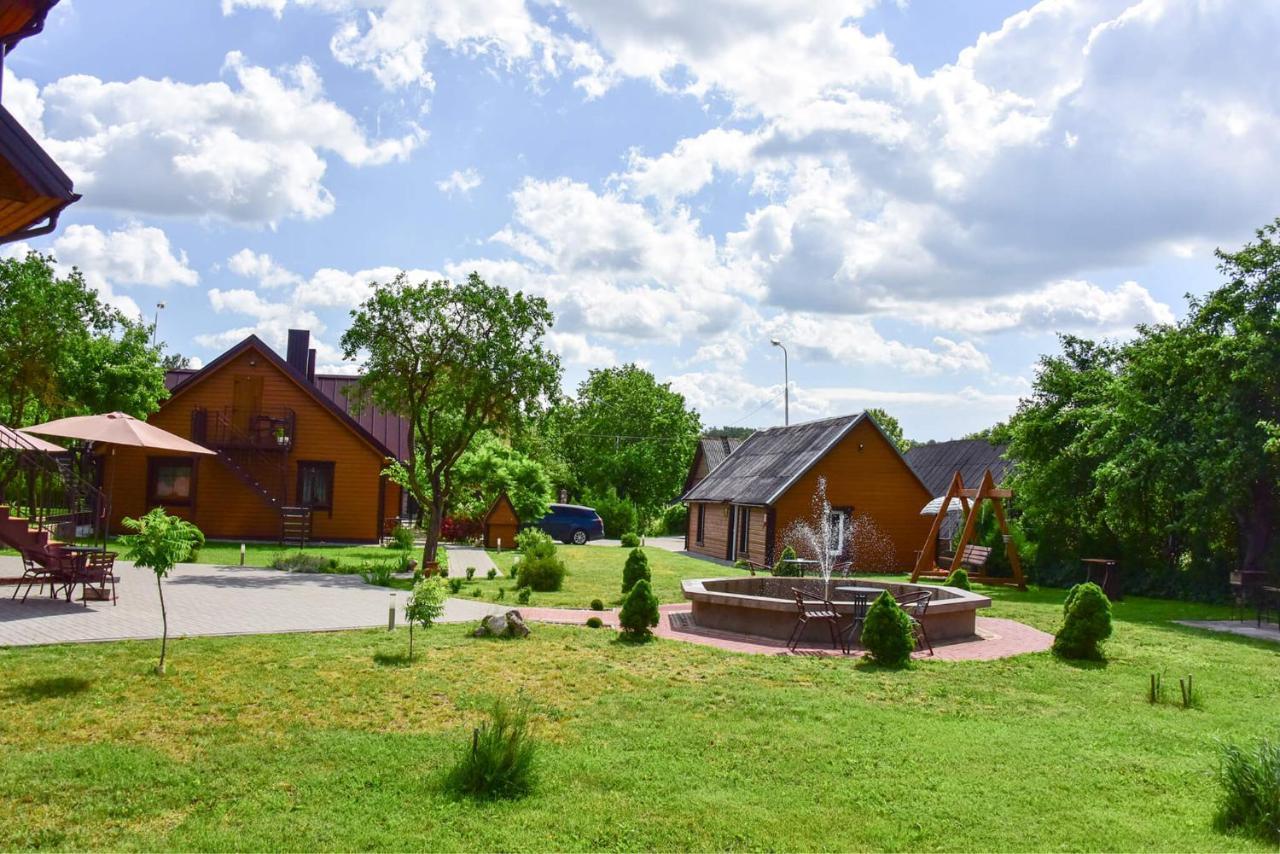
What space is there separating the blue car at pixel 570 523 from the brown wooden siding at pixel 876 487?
1277 cm

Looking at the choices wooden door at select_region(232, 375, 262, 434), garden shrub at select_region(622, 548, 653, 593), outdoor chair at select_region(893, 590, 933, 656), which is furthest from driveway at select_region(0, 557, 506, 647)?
wooden door at select_region(232, 375, 262, 434)

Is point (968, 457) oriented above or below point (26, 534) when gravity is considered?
above

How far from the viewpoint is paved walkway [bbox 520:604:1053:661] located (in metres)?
13.2

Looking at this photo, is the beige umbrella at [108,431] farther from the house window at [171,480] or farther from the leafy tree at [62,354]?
the house window at [171,480]

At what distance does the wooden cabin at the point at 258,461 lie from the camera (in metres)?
30.5

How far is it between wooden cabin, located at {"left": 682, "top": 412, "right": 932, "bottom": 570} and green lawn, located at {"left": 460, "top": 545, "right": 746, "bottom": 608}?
6.15 ft

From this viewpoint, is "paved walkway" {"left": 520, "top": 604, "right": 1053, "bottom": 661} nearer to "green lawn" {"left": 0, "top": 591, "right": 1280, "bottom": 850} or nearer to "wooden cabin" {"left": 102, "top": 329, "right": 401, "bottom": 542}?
"green lawn" {"left": 0, "top": 591, "right": 1280, "bottom": 850}

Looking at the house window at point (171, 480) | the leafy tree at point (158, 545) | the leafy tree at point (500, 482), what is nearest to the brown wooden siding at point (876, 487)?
the leafy tree at point (500, 482)

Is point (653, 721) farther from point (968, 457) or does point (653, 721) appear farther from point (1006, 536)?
point (968, 457)

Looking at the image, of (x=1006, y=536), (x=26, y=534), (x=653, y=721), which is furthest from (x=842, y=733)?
(x=1006, y=536)

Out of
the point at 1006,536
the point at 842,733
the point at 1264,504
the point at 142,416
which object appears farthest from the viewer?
the point at 142,416

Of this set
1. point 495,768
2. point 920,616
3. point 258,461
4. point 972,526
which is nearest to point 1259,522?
point 972,526

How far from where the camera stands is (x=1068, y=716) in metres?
9.64

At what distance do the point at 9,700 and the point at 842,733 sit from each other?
25.7 ft
